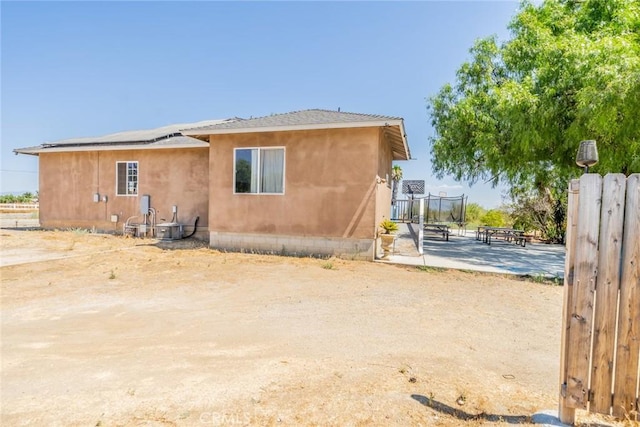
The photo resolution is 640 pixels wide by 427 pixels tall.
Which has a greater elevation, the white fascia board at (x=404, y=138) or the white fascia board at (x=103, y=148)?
the white fascia board at (x=404, y=138)

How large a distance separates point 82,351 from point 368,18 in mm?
13027

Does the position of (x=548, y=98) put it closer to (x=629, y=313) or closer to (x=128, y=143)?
(x=629, y=313)

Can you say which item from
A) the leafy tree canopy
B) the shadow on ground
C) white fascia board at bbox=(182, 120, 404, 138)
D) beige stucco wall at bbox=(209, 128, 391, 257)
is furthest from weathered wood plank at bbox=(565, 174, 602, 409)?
the leafy tree canopy

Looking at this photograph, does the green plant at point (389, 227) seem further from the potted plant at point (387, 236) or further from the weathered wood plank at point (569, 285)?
the weathered wood plank at point (569, 285)

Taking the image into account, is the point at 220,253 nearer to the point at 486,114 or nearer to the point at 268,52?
the point at 486,114

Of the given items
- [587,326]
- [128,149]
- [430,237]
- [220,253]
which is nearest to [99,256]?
[220,253]

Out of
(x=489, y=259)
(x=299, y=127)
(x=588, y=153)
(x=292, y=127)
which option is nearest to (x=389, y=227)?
(x=489, y=259)

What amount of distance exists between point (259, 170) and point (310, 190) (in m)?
1.85

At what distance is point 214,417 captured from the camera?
7.45ft

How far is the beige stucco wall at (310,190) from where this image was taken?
900 cm

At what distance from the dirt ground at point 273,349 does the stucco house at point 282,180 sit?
2455 millimetres

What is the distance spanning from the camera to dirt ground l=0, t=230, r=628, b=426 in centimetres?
238

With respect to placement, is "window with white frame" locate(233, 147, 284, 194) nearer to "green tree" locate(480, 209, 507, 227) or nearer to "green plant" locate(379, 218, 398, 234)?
"green plant" locate(379, 218, 398, 234)

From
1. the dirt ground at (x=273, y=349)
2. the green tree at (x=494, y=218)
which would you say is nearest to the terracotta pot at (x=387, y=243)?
the dirt ground at (x=273, y=349)
